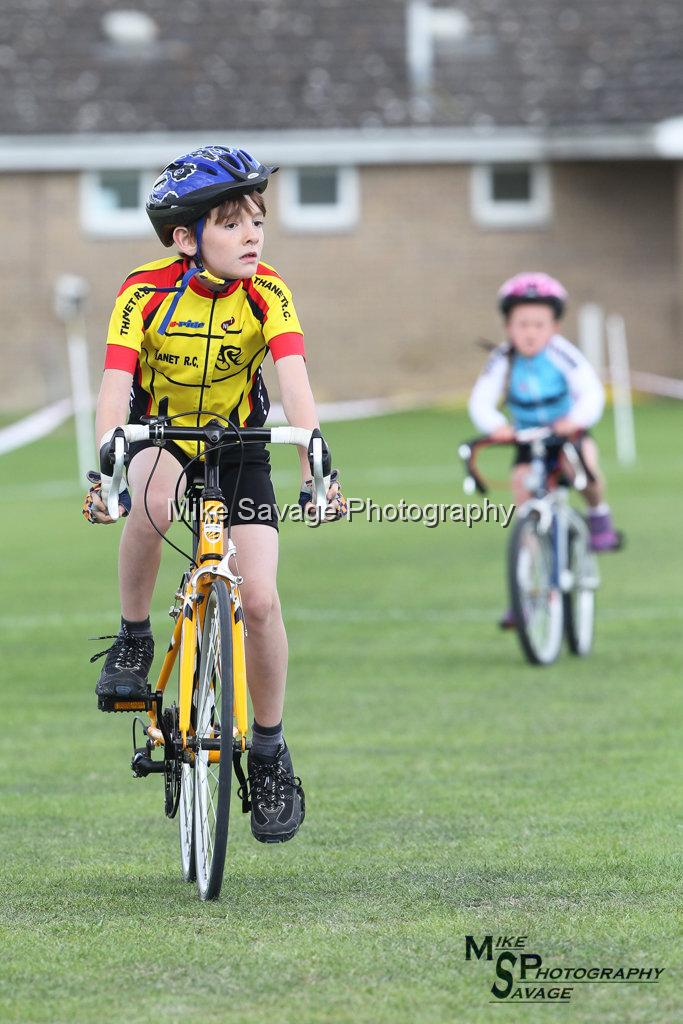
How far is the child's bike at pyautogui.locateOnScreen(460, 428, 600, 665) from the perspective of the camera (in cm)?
1086

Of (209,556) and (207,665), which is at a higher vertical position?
(209,556)

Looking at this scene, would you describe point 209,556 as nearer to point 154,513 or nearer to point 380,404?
point 154,513

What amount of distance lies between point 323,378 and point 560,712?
85.8ft

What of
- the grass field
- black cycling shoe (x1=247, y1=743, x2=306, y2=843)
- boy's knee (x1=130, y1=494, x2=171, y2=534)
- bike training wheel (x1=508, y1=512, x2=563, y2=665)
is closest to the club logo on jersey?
boy's knee (x1=130, y1=494, x2=171, y2=534)

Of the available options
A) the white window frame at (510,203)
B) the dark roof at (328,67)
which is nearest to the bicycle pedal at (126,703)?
the dark roof at (328,67)

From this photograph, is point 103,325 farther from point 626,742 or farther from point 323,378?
point 626,742

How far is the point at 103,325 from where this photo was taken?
3481 centimetres

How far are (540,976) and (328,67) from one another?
32760mm

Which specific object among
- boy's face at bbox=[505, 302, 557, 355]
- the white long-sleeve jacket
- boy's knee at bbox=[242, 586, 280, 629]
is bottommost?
boy's knee at bbox=[242, 586, 280, 629]

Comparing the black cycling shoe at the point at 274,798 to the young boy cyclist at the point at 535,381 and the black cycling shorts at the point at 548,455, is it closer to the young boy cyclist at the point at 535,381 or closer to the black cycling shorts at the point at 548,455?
the young boy cyclist at the point at 535,381

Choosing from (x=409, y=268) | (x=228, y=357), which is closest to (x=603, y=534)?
(x=228, y=357)

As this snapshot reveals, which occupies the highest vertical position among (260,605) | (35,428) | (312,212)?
(312,212)

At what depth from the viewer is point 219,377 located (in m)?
6.01

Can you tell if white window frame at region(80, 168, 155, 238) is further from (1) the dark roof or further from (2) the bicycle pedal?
(2) the bicycle pedal
